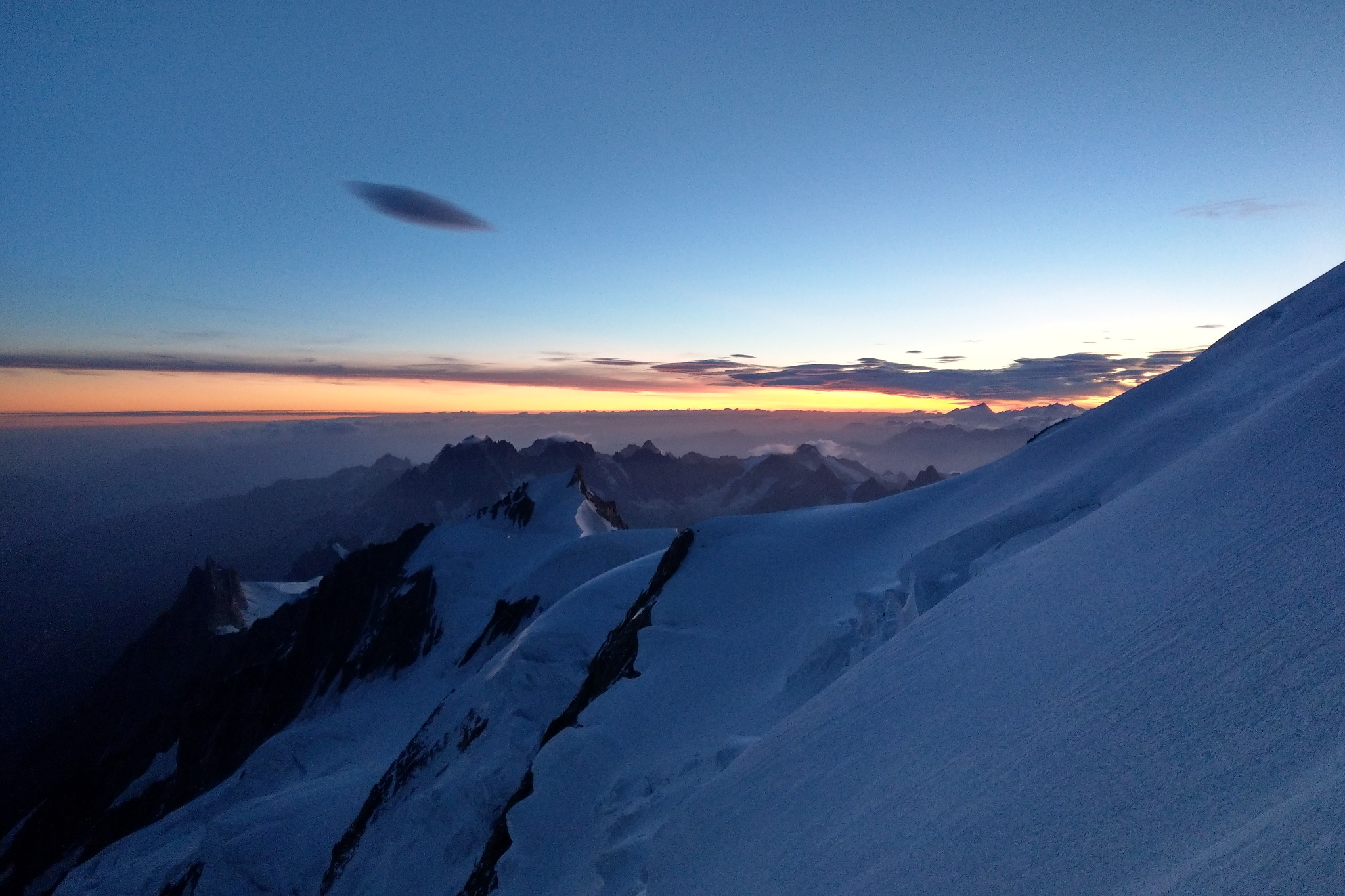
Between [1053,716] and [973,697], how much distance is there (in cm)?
145

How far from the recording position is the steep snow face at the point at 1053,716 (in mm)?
5227

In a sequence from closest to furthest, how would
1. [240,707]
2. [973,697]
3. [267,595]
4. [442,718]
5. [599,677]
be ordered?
[973,697], [599,677], [442,718], [240,707], [267,595]

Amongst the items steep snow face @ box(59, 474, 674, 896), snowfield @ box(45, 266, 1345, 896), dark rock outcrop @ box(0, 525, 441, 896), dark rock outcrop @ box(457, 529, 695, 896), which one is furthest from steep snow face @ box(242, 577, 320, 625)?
dark rock outcrop @ box(457, 529, 695, 896)

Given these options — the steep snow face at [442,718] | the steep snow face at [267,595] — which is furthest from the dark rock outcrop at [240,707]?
the steep snow face at [267,595]

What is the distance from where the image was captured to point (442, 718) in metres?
31.3

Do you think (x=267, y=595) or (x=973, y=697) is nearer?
(x=973, y=697)

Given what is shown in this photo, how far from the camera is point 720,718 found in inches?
663

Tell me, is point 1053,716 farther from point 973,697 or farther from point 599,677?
point 599,677

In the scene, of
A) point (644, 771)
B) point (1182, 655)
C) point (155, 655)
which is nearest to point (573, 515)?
point (644, 771)

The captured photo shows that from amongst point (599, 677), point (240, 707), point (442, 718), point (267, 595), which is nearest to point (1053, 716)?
point (599, 677)

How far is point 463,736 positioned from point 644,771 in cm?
1546

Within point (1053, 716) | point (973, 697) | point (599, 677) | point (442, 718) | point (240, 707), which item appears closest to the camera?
point (1053, 716)

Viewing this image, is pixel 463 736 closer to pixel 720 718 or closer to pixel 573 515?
pixel 720 718

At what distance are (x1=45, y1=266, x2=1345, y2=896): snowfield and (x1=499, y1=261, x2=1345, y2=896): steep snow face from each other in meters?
0.04
